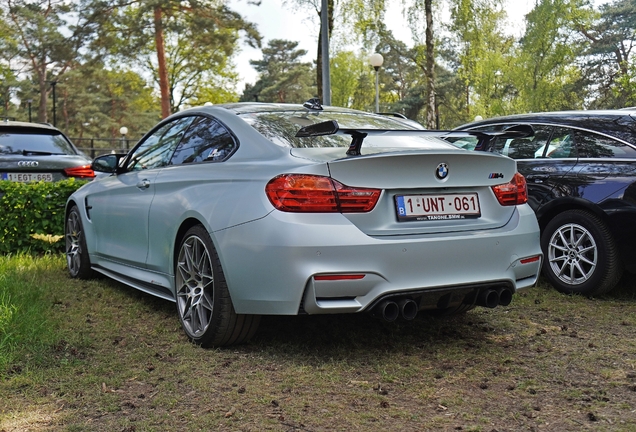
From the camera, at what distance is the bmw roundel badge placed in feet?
13.1

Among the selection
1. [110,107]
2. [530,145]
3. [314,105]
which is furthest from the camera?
[110,107]

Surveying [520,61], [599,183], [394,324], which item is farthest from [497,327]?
[520,61]

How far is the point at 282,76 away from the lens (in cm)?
6119

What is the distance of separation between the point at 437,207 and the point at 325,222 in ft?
2.27

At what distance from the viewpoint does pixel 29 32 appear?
3928 centimetres

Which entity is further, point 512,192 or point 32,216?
point 32,216

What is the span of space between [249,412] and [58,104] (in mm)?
58026

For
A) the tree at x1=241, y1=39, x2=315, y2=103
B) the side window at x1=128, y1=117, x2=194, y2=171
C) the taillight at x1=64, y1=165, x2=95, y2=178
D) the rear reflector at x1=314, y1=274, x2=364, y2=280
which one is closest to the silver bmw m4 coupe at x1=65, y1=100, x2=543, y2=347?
the rear reflector at x1=314, y1=274, x2=364, y2=280

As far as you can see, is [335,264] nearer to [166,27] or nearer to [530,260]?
[530,260]

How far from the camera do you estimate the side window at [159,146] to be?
5.20 meters

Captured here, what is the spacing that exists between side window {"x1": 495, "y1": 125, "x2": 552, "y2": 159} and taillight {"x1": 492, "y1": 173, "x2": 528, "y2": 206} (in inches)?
81.5

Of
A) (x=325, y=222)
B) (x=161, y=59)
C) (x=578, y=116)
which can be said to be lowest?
(x=325, y=222)

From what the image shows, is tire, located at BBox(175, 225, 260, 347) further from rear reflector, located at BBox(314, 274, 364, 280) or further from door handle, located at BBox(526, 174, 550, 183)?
door handle, located at BBox(526, 174, 550, 183)

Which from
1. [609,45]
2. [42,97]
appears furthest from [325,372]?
[609,45]
